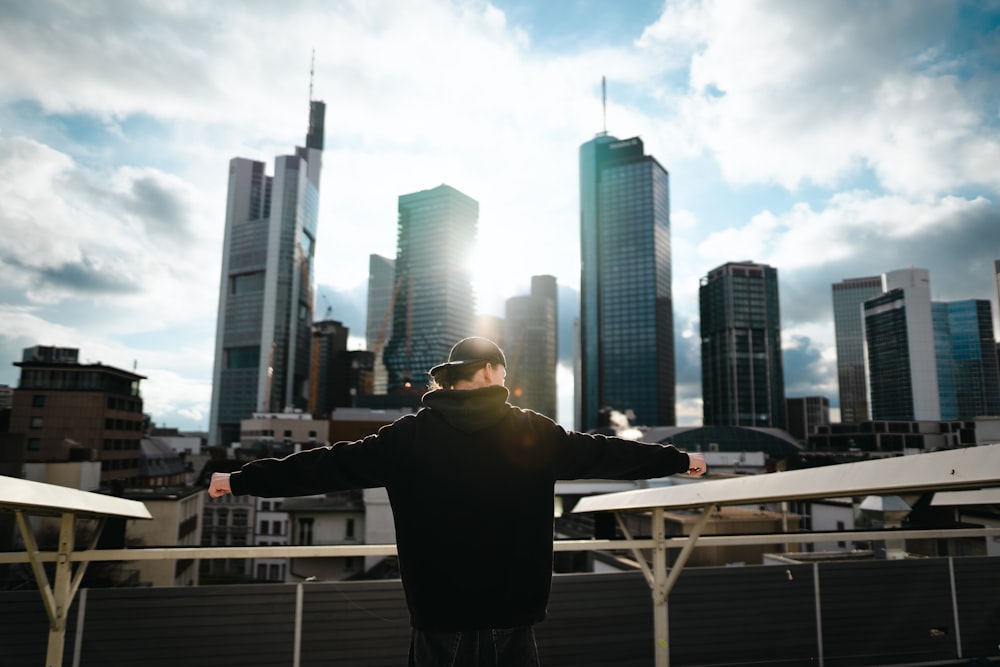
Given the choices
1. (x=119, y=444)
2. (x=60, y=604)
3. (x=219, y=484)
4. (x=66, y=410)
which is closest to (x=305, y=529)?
(x=60, y=604)

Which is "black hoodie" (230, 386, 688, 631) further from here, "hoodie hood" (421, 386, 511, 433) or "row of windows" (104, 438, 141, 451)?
"row of windows" (104, 438, 141, 451)

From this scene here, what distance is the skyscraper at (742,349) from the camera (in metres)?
166

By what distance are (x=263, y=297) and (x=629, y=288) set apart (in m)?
113

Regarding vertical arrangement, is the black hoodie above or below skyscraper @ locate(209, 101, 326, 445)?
below

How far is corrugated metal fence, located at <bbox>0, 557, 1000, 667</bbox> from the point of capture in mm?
6926

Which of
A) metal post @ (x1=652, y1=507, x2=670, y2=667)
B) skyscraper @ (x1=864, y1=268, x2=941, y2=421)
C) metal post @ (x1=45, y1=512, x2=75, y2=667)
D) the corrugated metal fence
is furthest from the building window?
skyscraper @ (x1=864, y1=268, x2=941, y2=421)

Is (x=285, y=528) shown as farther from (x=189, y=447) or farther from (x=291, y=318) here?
(x=291, y=318)

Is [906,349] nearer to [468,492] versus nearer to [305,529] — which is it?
[305,529]

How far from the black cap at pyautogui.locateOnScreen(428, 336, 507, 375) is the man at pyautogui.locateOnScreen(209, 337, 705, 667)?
10 centimetres

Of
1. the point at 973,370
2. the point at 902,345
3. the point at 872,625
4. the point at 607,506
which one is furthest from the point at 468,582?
the point at 973,370

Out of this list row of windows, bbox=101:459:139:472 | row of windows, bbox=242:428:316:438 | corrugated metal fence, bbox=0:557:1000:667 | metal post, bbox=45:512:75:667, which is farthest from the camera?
row of windows, bbox=242:428:316:438

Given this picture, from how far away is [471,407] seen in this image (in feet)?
5.91

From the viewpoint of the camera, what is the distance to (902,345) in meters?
173

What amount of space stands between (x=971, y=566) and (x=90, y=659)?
1353 cm
